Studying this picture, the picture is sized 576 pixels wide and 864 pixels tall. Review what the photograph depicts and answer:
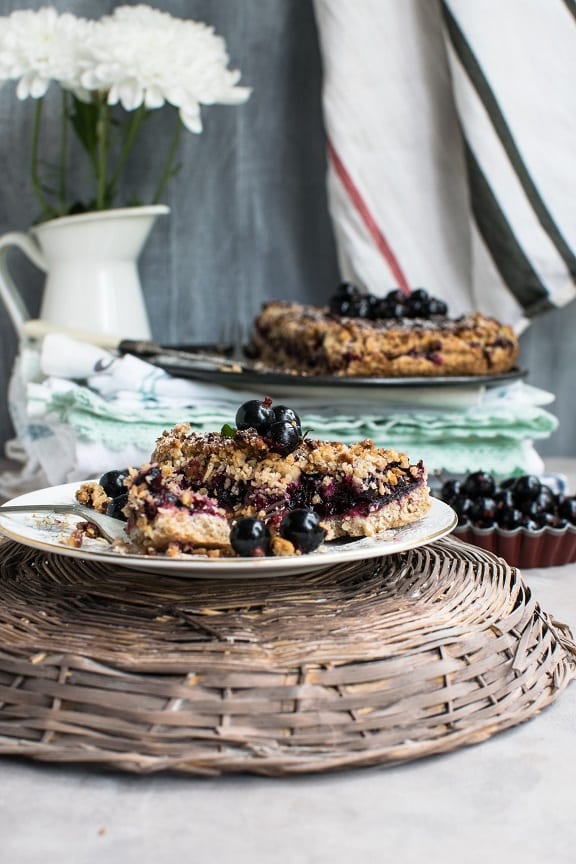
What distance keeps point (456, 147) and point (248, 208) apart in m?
0.48

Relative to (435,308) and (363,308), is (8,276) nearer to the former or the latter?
(363,308)

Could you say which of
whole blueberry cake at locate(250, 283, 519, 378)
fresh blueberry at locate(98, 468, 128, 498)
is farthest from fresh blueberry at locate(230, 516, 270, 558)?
whole blueberry cake at locate(250, 283, 519, 378)

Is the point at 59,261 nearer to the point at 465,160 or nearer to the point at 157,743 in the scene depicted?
the point at 465,160

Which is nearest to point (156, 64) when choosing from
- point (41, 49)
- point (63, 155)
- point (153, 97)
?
point (153, 97)

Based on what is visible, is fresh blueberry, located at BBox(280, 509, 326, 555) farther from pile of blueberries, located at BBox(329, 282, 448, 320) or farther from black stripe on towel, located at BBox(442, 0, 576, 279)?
black stripe on towel, located at BBox(442, 0, 576, 279)

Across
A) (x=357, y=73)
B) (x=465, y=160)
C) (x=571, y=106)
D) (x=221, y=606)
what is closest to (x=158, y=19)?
(x=357, y=73)

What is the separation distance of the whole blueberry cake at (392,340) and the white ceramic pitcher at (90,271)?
357 millimetres

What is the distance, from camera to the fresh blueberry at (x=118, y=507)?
105cm

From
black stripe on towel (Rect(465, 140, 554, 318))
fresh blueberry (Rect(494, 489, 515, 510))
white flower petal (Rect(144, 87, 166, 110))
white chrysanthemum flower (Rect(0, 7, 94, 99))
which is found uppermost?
white chrysanthemum flower (Rect(0, 7, 94, 99))

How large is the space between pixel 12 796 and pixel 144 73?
1.43 m

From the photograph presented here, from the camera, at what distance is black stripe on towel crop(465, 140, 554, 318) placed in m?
2.01

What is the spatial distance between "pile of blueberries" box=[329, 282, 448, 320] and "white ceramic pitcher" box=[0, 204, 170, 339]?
422 mm

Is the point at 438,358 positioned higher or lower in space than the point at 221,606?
higher

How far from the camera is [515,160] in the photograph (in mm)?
1981
